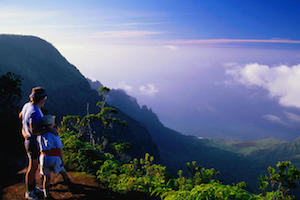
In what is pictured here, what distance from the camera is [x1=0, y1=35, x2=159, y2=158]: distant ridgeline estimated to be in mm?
101688

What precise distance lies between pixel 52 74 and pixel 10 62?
2130 centimetres

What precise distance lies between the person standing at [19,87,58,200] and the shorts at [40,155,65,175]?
24 cm

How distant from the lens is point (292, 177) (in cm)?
2825

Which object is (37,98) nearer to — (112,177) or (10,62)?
(112,177)

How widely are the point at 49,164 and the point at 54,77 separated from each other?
127 metres

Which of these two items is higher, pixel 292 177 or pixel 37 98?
pixel 37 98

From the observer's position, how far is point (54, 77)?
12044cm

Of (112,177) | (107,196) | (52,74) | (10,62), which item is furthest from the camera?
(52,74)

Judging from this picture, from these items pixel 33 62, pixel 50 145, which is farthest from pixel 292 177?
pixel 33 62

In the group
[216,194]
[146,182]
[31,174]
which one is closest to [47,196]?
[31,174]

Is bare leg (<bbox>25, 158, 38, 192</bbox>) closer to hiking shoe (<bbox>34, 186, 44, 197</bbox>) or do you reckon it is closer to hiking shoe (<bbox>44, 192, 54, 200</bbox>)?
hiking shoe (<bbox>34, 186, 44, 197</bbox>)

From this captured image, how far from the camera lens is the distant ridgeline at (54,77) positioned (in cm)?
10169

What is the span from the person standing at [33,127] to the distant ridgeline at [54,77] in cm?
9304

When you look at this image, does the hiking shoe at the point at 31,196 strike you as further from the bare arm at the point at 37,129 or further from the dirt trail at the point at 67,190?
the bare arm at the point at 37,129
